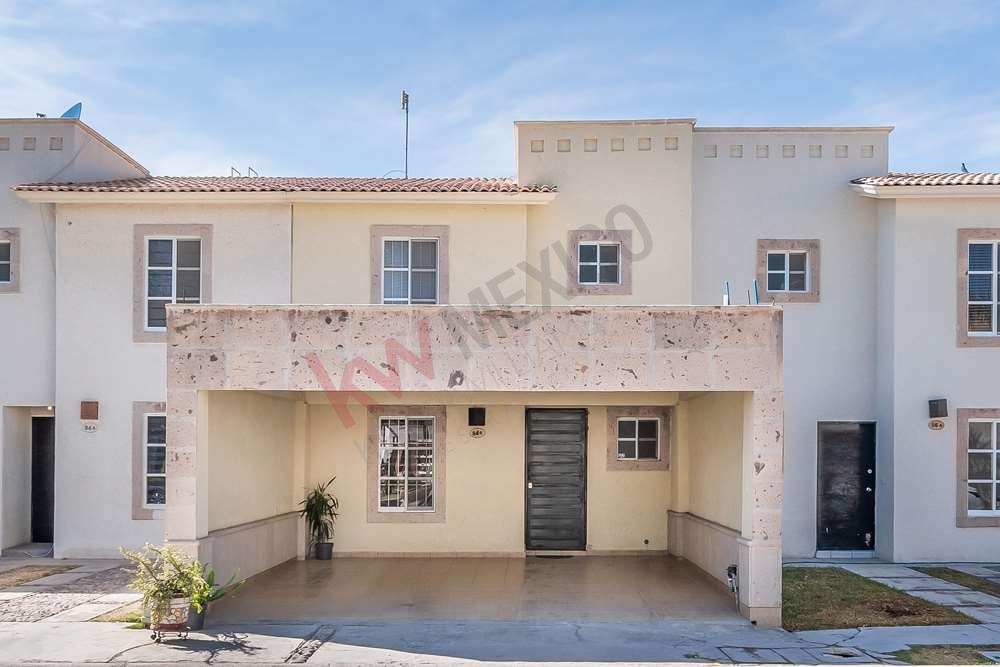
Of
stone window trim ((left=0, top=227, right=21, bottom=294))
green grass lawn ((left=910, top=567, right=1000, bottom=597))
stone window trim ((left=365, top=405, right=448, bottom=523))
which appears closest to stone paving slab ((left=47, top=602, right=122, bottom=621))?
stone window trim ((left=365, top=405, right=448, bottom=523))

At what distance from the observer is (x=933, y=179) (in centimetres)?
1368

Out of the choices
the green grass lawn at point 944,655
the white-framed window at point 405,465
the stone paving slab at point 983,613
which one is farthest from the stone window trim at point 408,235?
the stone paving slab at point 983,613

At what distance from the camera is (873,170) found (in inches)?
559

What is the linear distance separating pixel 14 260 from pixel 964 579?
1638 centimetres

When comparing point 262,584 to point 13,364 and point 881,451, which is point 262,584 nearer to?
point 13,364

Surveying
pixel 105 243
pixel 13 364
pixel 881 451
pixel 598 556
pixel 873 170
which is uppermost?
pixel 873 170

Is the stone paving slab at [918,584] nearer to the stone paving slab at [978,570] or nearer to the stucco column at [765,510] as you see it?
the stone paving slab at [978,570]

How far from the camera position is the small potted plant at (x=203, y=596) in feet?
30.4

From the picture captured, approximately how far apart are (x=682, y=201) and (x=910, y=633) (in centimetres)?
766

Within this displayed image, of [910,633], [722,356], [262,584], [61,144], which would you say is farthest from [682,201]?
[61,144]

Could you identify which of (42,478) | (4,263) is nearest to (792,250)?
(4,263)

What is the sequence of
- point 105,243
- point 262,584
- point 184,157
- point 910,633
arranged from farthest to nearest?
point 184,157
point 105,243
point 262,584
point 910,633

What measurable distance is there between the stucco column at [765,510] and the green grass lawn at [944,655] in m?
1.50

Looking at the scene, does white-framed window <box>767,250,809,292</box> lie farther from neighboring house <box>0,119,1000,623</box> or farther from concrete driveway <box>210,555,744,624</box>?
concrete driveway <box>210,555,744,624</box>
